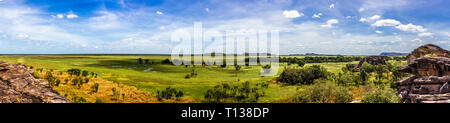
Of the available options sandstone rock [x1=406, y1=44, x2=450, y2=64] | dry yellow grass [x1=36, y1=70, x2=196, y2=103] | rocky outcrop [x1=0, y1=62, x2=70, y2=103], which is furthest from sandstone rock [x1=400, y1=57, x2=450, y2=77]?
rocky outcrop [x1=0, y1=62, x2=70, y2=103]

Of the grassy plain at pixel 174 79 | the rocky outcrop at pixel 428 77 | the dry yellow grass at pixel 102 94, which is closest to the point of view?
the rocky outcrop at pixel 428 77

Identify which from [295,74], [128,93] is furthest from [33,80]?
[295,74]

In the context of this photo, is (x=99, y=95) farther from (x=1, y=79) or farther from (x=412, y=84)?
(x=412, y=84)

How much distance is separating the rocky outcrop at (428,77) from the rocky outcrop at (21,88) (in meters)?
54.3

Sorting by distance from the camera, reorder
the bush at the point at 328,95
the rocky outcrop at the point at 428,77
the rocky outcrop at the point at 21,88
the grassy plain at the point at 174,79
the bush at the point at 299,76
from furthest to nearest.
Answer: the bush at the point at 299,76
the grassy plain at the point at 174,79
the bush at the point at 328,95
the rocky outcrop at the point at 428,77
the rocky outcrop at the point at 21,88

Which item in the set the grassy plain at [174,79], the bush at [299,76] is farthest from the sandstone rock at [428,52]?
the bush at [299,76]

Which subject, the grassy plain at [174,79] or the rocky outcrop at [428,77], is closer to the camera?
the rocky outcrop at [428,77]

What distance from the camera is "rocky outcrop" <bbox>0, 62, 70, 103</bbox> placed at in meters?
25.5

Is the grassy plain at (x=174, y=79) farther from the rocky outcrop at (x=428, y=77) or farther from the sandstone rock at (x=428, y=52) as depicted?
the sandstone rock at (x=428, y=52)

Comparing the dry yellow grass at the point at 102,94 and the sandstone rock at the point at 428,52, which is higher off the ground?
the sandstone rock at the point at 428,52

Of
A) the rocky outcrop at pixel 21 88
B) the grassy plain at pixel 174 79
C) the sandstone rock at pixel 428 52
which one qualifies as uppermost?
the sandstone rock at pixel 428 52

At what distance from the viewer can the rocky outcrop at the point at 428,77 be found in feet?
112

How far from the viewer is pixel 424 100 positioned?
32188mm
